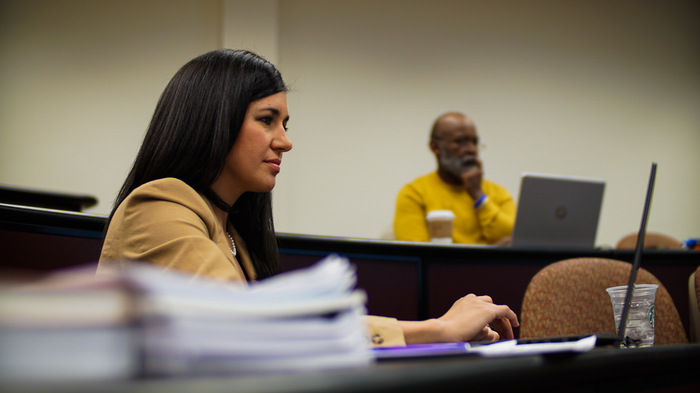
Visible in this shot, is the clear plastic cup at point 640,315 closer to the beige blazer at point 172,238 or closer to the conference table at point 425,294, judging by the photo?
the conference table at point 425,294

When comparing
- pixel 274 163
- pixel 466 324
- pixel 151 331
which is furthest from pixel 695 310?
pixel 151 331

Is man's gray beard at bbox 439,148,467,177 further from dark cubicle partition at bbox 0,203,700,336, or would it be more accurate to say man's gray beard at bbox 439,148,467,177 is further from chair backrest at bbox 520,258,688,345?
chair backrest at bbox 520,258,688,345

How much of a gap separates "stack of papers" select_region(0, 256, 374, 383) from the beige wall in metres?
3.61

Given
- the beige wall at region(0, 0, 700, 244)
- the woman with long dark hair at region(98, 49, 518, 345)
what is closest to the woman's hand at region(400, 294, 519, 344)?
the woman with long dark hair at region(98, 49, 518, 345)

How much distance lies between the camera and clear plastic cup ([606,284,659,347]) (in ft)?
2.58

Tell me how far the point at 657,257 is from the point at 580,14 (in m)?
3.31

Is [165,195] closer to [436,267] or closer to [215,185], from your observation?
[215,185]

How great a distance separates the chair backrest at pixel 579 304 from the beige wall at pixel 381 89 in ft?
9.38

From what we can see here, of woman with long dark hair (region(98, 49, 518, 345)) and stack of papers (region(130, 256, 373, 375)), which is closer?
stack of papers (region(130, 256, 373, 375))

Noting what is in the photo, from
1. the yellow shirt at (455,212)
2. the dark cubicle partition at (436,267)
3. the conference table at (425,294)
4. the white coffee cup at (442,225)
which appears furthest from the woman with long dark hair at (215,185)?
the yellow shirt at (455,212)

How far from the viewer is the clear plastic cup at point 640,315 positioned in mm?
787

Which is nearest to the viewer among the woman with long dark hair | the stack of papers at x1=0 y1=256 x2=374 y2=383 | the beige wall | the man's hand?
the stack of papers at x1=0 y1=256 x2=374 y2=383

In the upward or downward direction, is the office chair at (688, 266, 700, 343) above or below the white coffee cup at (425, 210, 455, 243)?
above

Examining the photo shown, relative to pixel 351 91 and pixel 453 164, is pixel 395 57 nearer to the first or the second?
pixel 351 91
